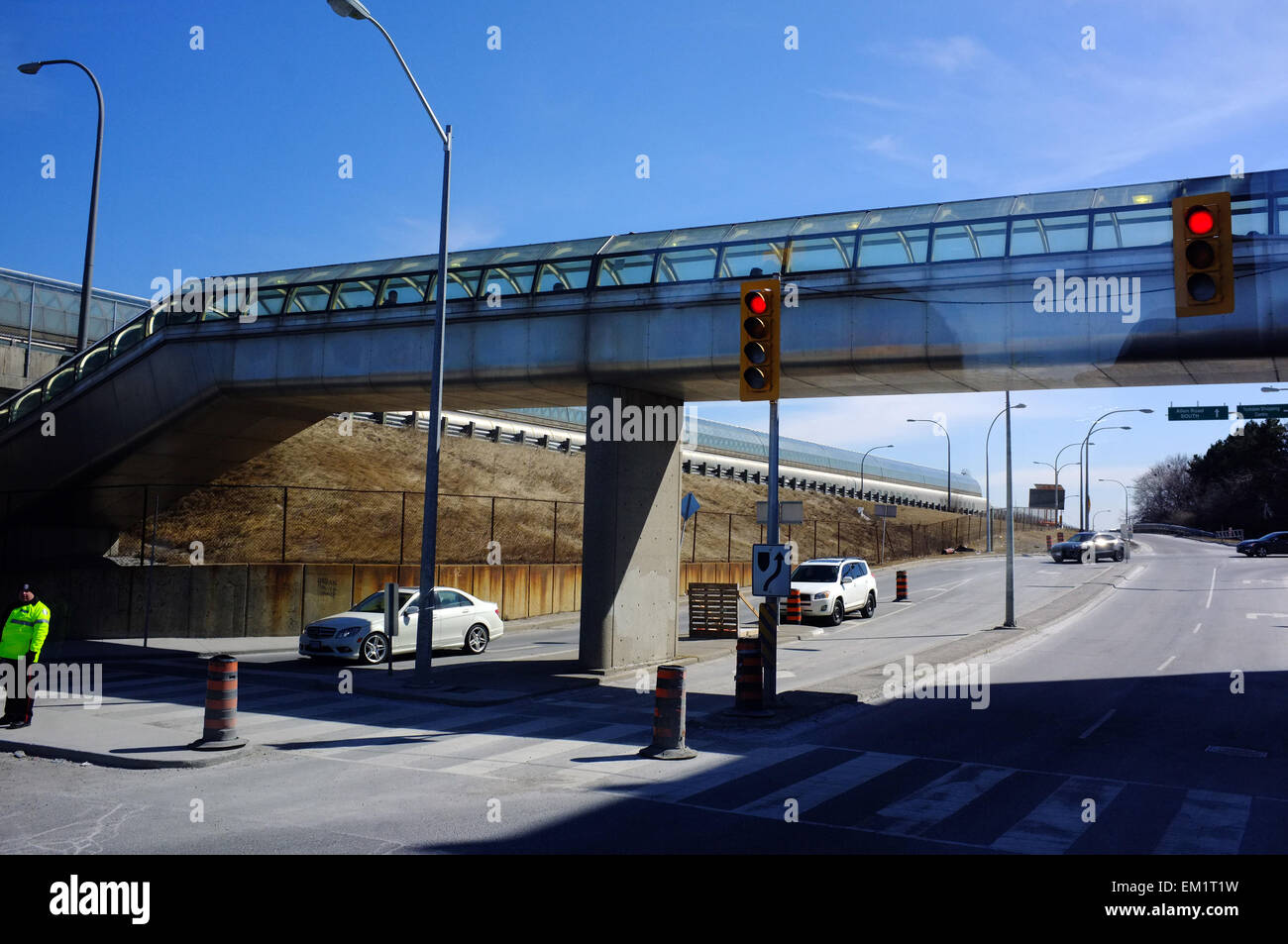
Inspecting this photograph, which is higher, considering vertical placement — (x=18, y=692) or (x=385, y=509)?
(x=385, y=509)

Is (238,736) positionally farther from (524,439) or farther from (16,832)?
(524,439)

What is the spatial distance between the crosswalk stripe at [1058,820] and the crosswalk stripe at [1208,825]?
66cm

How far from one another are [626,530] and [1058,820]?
11792 millimetres

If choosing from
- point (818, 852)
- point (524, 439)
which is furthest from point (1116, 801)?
point (524, 439)

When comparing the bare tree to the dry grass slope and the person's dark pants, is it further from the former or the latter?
the person's dark pants

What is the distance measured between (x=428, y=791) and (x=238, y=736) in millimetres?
3916

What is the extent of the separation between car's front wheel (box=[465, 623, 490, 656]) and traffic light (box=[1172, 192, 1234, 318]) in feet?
54.7

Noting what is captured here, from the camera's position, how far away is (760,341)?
13.3m

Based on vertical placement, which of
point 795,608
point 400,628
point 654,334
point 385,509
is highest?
point 654,334

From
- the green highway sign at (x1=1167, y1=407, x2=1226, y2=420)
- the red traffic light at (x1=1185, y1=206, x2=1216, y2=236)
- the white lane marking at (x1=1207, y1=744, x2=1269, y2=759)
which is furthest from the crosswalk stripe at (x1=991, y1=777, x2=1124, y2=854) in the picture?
the green highway sign at (x1=1167, y1=407, x2=1226, y2=420)

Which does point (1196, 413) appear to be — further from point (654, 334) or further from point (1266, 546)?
point (1266, 546)

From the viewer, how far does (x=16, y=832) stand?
8383 millimetres

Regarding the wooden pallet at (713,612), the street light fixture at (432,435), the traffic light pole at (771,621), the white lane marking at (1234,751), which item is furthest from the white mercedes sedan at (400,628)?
the white lane marking at (1234,751)

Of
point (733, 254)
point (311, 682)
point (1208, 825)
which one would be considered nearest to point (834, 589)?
point (733, 254)
